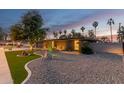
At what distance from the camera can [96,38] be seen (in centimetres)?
3078

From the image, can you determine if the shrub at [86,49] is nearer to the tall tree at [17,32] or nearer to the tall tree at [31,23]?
the tall tree at [31,23]

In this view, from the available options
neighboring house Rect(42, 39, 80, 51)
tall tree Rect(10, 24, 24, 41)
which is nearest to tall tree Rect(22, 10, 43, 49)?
tall tree Rect(10, 24, 24, 41)

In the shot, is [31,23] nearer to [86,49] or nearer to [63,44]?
[63,44]

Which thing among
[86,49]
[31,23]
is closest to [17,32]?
[31,23]

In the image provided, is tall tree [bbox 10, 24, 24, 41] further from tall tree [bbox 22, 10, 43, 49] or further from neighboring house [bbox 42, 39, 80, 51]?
neighboring house [bbox 42, 39, 80, 51]

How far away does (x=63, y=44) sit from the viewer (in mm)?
29344

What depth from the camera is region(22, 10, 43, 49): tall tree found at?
77.8 ft

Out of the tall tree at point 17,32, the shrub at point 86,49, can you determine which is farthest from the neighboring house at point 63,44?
the tall tree at point 17,32

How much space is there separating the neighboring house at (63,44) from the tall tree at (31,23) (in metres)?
2.95
